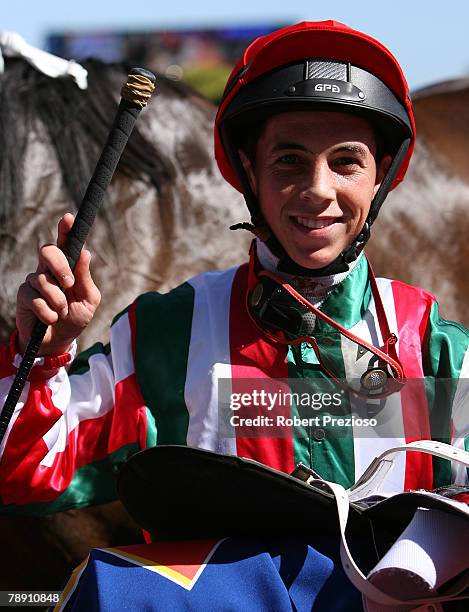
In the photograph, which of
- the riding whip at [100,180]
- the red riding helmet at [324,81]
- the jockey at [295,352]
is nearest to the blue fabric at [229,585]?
the riding whip at [100,180]

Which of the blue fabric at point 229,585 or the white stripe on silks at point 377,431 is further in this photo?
the white stripe on silks at point 377,431

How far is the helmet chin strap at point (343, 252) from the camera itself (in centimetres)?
192

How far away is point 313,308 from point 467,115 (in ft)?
6.77

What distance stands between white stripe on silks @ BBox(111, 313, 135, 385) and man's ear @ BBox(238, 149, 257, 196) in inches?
14.4

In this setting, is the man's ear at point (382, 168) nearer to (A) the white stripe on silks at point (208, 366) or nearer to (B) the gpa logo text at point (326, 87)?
(B) the gpa logo text at point (326, 87)

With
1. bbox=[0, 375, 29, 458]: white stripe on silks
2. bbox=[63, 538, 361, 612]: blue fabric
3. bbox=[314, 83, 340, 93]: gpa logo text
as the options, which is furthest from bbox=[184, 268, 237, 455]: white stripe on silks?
bbox=[63, 538, 361, 612]: blue fabric

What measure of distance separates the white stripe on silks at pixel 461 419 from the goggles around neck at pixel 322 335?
11 centimetres

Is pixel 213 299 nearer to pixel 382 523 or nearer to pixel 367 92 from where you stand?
pixel 367 92

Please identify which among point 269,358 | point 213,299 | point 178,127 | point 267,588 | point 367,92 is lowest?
point 267,588

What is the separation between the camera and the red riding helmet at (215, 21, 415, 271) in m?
1.84

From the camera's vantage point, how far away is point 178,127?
299 centimetres

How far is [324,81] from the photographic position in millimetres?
1832

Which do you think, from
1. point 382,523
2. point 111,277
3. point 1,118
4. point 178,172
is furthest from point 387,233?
point 382,523

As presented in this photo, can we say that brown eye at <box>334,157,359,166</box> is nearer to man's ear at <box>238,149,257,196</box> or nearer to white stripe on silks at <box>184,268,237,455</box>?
man's ear at <box>238,149,257,196</box>
